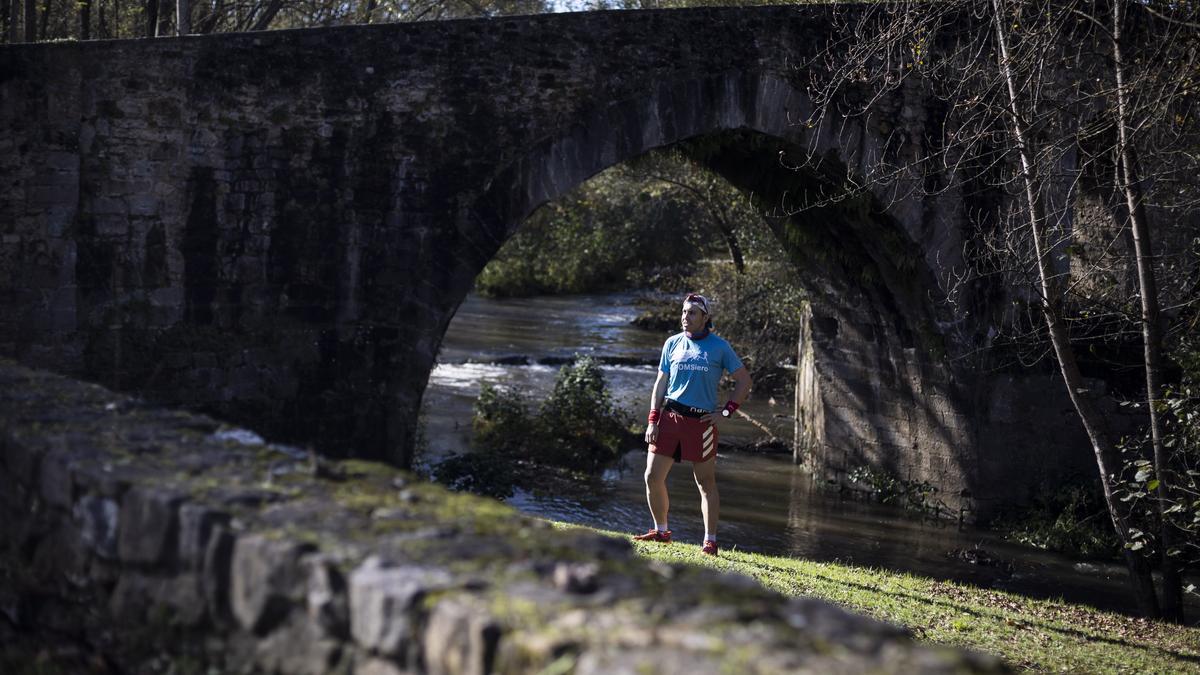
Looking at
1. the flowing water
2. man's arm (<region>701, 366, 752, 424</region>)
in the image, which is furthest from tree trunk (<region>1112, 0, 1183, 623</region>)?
man's arm (<region>701, 366, 752, 424</region>)

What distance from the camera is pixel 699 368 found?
8203mm

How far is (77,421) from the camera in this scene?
12.6 feet

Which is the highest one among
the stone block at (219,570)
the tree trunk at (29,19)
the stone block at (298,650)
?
the tree trunk at (29,19)

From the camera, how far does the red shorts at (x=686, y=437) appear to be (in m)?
8.34

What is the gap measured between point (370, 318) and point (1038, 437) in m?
6.91

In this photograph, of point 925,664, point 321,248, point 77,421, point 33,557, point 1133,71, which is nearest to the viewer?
point 925,664

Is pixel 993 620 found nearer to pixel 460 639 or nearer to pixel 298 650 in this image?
pixel 298 650

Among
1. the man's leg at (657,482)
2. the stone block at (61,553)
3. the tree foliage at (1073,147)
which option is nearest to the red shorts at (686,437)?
the man's leg at (657,482)

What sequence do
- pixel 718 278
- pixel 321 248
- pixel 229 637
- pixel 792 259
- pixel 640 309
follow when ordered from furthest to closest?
pixel 640 309 → pixel 718 278 → pixel 792 259 → pixel 321 248 → pixel 229 637

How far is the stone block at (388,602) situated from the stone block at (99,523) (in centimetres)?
93

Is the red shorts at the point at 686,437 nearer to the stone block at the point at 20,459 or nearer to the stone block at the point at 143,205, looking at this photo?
the stone block at the point at 143,205

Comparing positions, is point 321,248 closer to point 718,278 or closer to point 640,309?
point 718,278

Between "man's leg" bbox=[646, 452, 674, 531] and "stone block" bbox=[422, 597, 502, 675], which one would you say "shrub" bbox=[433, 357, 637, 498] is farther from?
"stone block" bbox=[422, 597, 502, 675]

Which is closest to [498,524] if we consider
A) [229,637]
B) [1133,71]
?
[229,637]
